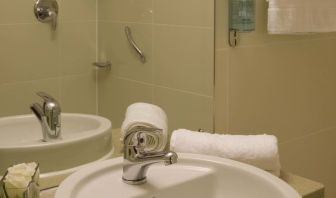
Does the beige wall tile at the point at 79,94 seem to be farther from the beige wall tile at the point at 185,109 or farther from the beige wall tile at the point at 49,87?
the beige wall tile at the point at 185,109

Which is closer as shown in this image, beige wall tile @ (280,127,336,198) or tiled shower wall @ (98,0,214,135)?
tiled shower wall @ (98,0,214,135)

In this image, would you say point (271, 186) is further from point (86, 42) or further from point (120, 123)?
point (86, 42)

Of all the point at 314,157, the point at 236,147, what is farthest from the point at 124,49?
the point at 314,157

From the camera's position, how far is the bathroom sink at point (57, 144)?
1.20 m

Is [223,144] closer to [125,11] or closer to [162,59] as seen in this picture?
[162,59]

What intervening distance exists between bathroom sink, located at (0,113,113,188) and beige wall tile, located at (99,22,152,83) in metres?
0.18

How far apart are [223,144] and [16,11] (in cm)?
67

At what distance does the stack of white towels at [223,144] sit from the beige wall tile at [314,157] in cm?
51

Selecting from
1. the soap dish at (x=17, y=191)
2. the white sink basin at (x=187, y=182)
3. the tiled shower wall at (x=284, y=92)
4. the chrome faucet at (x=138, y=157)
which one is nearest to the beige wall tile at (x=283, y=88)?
the tiled shower wall at (x=284, y=92)

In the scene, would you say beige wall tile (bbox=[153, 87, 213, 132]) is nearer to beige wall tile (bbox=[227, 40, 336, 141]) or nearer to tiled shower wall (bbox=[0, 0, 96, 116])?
beige wall tile (bbox=[227, 40, 336, 141])

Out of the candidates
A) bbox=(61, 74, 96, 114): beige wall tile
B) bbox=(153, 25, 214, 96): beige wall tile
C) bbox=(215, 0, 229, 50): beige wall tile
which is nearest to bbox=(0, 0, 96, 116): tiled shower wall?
bbox=(61, 74, 96, 114): beige wall tile

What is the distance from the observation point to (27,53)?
130 centimetres

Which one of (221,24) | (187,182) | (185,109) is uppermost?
(221,24)

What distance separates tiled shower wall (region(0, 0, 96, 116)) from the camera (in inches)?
50.1
